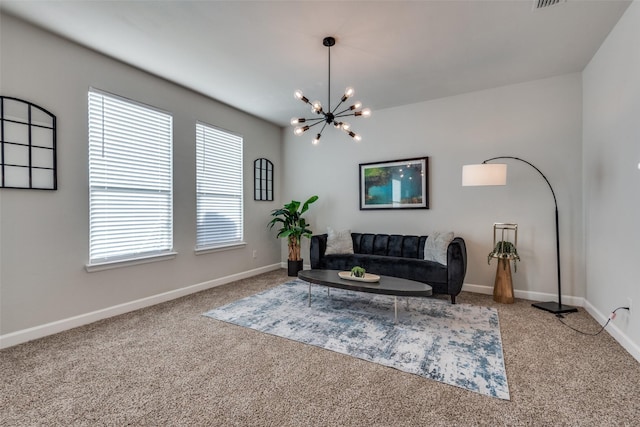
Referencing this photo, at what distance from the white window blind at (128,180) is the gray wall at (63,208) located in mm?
100

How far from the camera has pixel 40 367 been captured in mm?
2203

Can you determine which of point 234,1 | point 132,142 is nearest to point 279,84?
point 234,1

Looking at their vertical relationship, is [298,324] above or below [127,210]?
below

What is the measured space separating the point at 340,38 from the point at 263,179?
322 centimetres

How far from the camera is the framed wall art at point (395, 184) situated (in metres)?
4.55

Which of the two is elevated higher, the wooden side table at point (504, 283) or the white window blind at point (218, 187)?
the white window blind at point (218, 187)

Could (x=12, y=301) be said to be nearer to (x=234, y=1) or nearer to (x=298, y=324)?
(x=298, y=324)

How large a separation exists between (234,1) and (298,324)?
300cm

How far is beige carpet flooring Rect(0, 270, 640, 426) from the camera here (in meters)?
1.67

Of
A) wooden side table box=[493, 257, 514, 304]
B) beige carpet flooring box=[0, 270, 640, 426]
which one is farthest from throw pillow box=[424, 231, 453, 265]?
beige carpet flooring box=[0, 270, 640, 426]

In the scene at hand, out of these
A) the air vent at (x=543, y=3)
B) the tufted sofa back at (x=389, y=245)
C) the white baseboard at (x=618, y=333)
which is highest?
the air vent at (x=543, y=3)

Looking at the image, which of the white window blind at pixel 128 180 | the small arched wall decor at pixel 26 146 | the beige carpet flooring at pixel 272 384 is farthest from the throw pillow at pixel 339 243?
the small arched wall decor at pixel 26 146

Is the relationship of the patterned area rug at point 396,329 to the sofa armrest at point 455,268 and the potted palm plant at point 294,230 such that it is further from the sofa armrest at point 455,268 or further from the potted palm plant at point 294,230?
the potted palm plant at point 294,230

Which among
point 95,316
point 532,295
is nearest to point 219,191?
point 95,316
